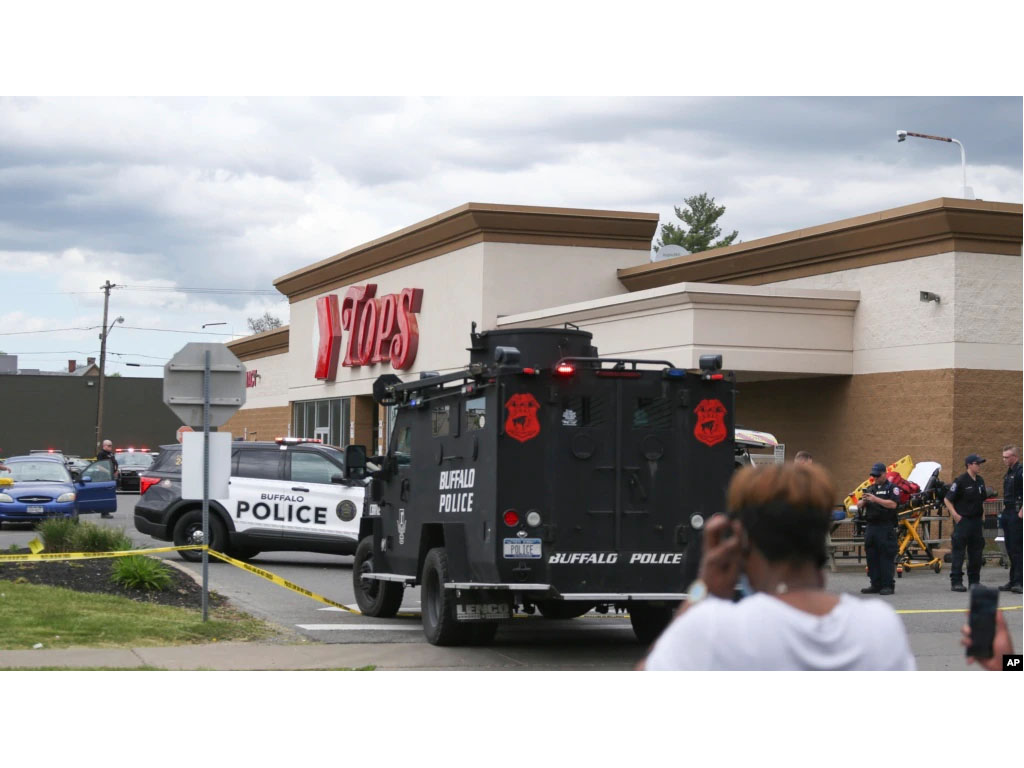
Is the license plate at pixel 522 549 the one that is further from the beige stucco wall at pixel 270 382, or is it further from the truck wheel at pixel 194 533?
the beige stucco wall at pixel 270 382

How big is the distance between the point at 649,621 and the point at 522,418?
2.91m

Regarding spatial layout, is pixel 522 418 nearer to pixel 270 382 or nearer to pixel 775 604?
pixel 775 604

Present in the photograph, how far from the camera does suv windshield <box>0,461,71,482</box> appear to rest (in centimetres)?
2870

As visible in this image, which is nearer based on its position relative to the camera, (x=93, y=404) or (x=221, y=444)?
(x=221, y=444)

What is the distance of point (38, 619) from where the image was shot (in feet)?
43.3

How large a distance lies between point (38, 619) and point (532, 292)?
21.9m

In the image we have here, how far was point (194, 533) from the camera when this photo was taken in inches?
806

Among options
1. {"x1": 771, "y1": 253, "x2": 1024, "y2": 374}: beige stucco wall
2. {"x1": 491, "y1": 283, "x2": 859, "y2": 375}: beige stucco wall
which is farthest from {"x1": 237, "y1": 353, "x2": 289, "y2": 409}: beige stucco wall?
{"x1": 771, "y1": 253, "x2": 1024, "y2": 374}: beige stucco wall

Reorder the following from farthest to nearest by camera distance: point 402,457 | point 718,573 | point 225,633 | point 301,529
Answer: point 301,529, point 402,457, point 225,633, point 718,573

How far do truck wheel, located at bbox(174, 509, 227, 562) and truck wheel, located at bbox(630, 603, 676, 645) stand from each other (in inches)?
357

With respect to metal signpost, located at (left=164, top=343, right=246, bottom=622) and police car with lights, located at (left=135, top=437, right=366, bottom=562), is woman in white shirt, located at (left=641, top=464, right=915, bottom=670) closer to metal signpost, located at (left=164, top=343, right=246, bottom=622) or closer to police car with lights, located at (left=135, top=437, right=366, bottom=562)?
metal signpost, located at (left=164, top=343, right=246, bottom=622)

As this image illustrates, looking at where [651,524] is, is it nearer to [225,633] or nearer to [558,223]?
[225,633]

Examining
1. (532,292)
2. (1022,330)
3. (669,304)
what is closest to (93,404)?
(532,292)

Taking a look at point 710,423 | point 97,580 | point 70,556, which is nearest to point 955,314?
point 710,423
